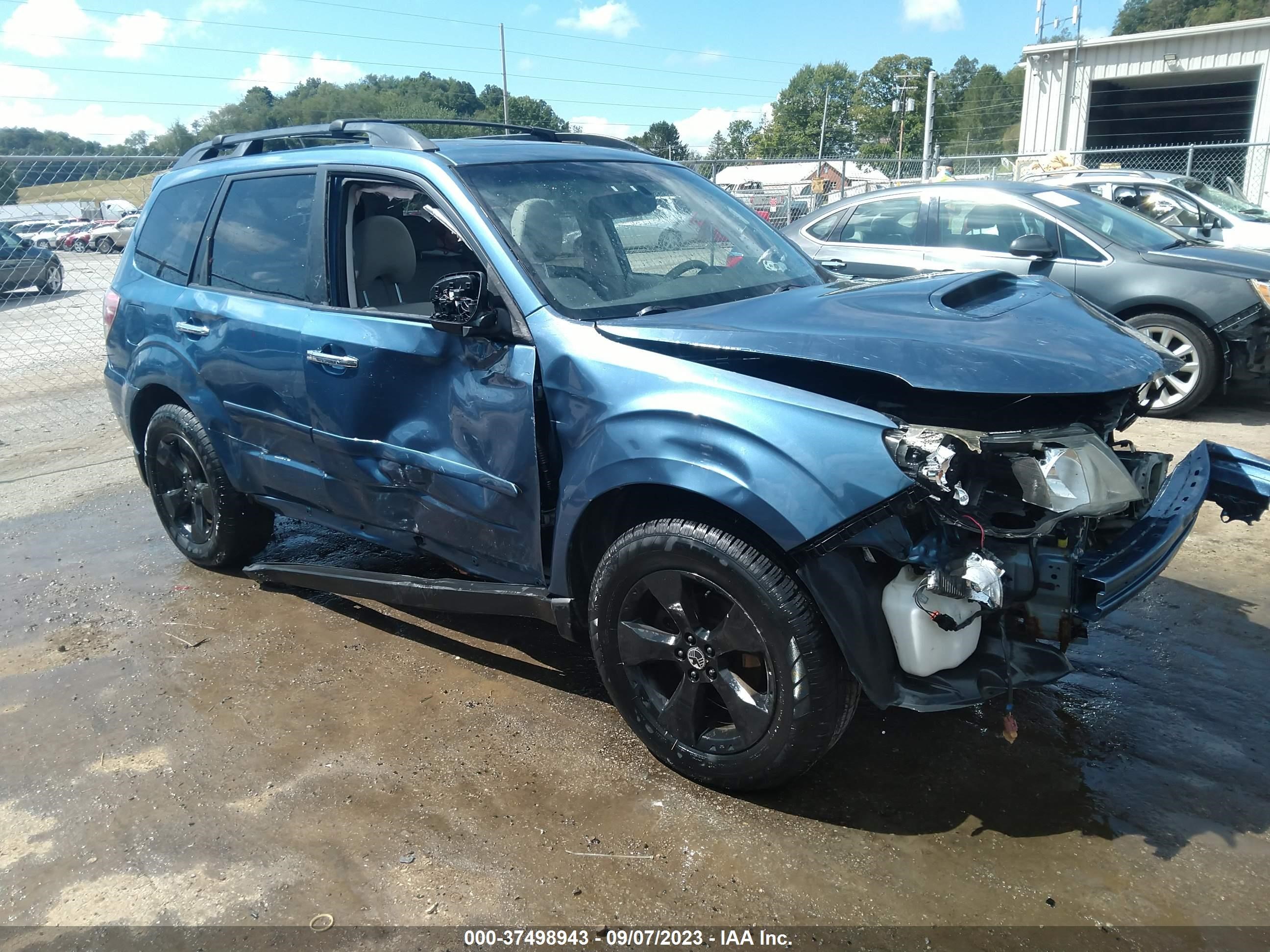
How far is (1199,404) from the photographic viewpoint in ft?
23.6

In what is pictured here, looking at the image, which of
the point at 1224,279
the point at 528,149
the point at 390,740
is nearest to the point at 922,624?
the point at 390,740

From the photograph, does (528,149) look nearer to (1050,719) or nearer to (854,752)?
(854,752)

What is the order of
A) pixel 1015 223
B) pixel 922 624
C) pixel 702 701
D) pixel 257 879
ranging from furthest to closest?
pixel 1015 223, pixel 702 701, pixel 257 879, pixel 922 624

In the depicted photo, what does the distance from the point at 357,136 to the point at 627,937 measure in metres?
3.33

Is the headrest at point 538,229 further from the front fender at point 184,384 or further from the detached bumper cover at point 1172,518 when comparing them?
the detached bumper cover at point 1172,518

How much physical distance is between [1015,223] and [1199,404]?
195 cm

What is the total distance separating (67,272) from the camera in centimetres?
1212

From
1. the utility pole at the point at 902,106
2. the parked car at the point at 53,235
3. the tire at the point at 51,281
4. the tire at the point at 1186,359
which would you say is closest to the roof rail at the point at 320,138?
the tire at the point at 1186,359

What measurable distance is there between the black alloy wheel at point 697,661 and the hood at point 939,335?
0.76 m

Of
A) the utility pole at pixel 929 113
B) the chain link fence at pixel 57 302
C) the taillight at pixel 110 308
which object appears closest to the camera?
the taillight at pixel 110 308

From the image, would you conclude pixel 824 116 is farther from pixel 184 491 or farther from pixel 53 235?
pixel 184 491

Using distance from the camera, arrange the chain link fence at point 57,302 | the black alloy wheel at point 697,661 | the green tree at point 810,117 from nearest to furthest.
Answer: the black alloy wheel at point 697,661 → the chain link fence at point 57,302 → the green tree at point 810,117

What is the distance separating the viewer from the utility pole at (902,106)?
20.6m

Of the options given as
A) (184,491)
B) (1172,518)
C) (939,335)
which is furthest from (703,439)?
(184,491)
